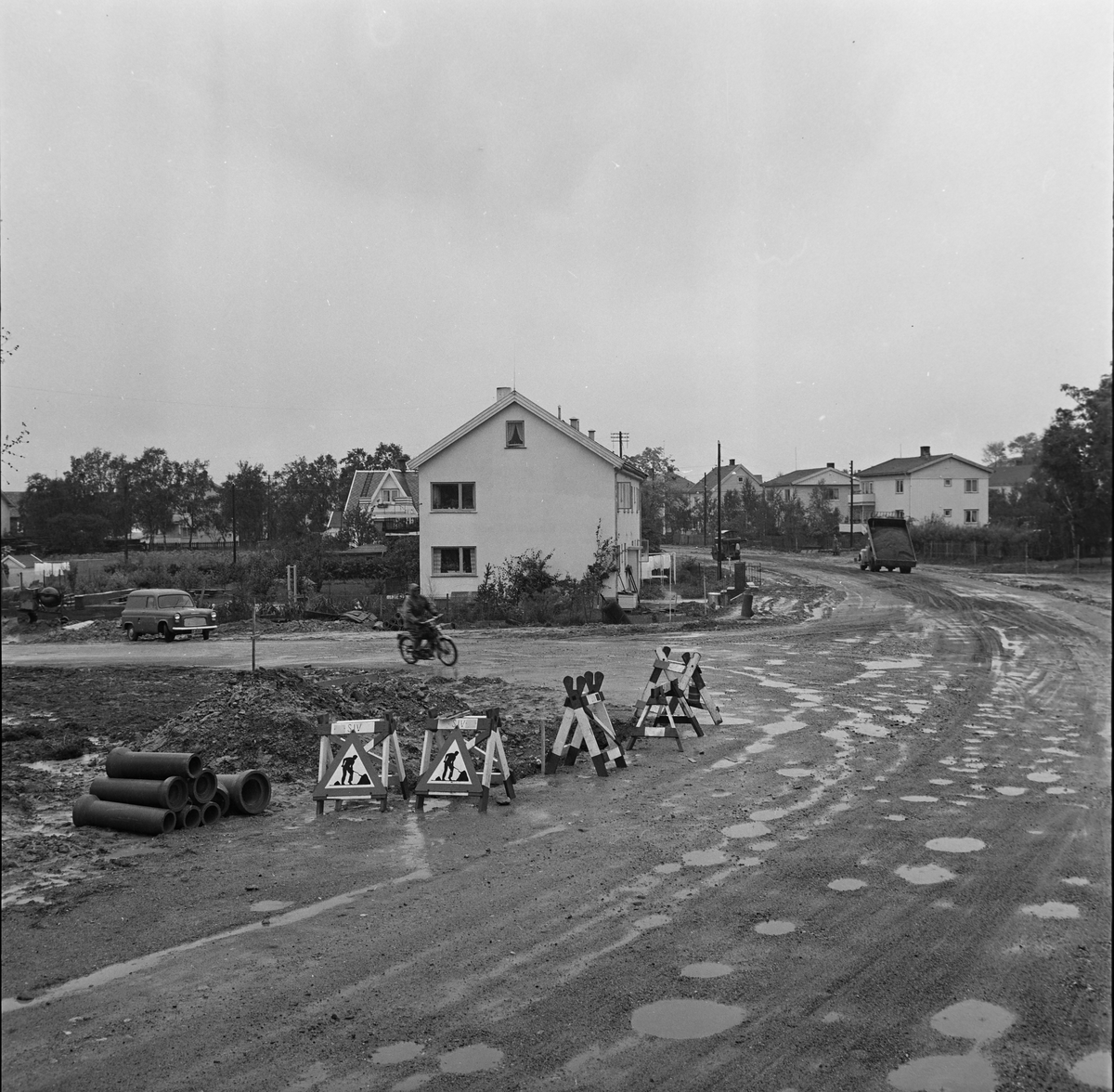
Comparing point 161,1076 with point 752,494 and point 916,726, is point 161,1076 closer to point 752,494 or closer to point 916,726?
point 916,726

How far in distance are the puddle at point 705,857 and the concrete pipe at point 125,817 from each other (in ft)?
16.0

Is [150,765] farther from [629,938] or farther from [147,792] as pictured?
[629,938]

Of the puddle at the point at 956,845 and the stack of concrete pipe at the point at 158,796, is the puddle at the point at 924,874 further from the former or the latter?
the stack of concrete pipe at the point at 158,796

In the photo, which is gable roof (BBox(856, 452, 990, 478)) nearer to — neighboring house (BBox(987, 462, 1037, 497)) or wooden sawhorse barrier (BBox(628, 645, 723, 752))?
neighboring house (BBox(987, 462, 1037, 497))

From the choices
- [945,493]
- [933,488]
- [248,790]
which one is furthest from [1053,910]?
[933,488]

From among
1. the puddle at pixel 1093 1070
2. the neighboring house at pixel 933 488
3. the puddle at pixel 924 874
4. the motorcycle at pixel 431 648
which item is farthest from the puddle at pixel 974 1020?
the neighboring house at pixel 933 488

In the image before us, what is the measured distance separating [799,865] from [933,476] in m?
60.4

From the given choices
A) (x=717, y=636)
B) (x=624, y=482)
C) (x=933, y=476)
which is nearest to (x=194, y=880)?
(x=717, y=636)

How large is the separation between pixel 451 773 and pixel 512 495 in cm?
3048

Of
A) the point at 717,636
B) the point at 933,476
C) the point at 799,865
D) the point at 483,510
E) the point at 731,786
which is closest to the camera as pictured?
the point at 799,865

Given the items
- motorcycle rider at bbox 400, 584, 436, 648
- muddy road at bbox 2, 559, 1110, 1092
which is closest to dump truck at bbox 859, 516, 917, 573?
motorcycle rider at bbox 400, 584, 436, 648

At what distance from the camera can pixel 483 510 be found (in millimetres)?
40906

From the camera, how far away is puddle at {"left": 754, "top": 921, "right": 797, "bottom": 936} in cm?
663

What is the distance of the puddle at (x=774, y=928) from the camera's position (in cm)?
663
